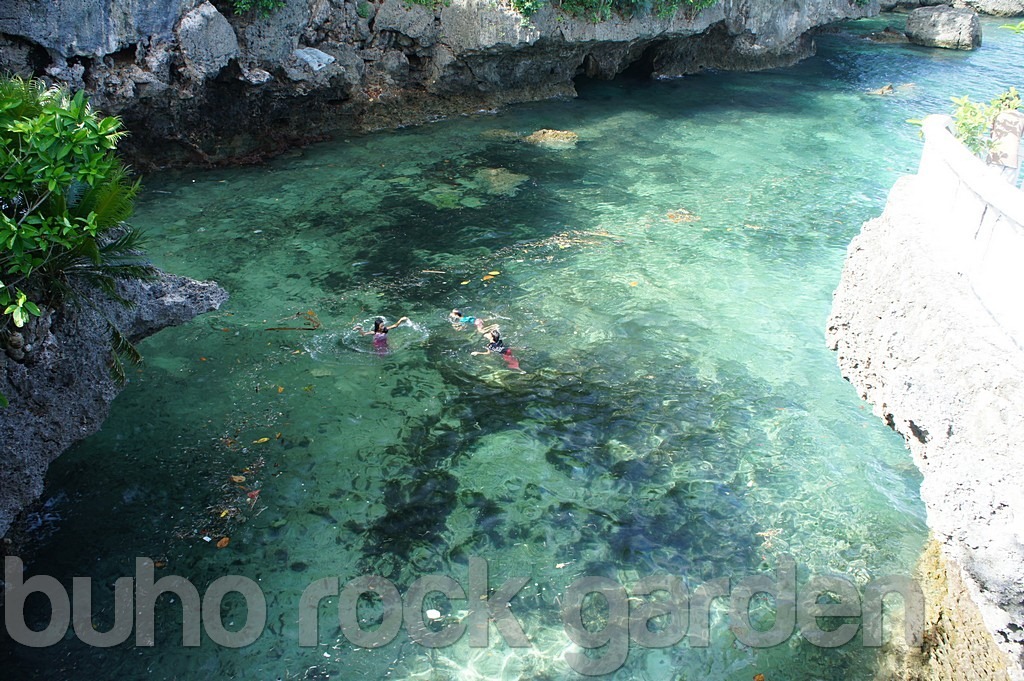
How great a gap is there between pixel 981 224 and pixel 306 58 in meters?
16.4

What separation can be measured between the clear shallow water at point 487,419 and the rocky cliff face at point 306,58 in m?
1.77

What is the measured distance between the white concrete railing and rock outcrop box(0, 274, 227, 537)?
787 centimetres

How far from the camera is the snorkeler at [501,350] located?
11.3 metres

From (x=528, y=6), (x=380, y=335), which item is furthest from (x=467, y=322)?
(x=528, y=6)

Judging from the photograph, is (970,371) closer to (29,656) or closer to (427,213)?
(29,656)

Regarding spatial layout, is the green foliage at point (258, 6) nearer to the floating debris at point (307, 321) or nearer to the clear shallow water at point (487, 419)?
the clear shallow water at point (487, 419)

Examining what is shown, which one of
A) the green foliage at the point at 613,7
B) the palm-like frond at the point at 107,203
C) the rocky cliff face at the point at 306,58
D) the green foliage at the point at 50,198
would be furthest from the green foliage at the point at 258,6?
the palm-like frond at the point at 107,203

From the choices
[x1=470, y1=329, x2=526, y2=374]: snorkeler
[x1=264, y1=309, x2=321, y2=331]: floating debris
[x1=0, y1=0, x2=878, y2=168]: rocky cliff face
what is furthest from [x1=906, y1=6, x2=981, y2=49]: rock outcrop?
[x1=264, y1=309, x2=321, y2=331]: floating debris

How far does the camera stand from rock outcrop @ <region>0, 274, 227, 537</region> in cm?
702

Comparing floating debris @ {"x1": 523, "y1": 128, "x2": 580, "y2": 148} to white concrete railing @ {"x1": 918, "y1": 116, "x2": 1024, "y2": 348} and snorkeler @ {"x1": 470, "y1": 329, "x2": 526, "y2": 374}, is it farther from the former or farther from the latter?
white concrete railing @ {"x1": 918, "y1": 116, "x2": 1024, "y2": 348}

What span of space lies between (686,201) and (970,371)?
11.5 m

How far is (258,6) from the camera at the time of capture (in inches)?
712

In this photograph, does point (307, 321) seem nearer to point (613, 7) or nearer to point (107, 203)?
point (107, 203)

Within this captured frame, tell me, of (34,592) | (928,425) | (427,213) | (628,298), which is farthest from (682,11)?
(34,592)
